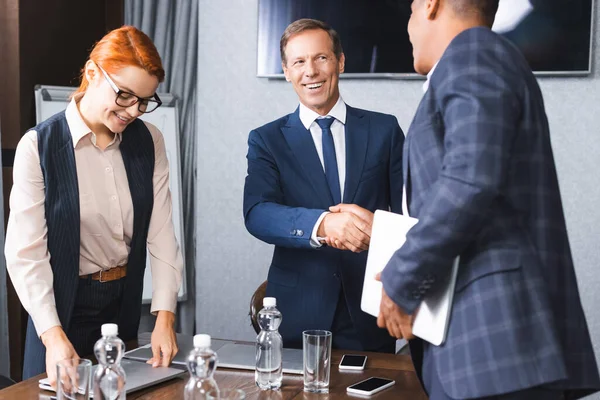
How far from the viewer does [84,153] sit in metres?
1.98

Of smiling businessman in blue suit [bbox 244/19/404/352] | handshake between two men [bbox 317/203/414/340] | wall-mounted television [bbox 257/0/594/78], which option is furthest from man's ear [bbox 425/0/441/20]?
wall-mounted television [bbox 257/0/594/78]

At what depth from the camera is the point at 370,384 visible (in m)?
1.63

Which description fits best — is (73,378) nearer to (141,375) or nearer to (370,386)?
(141,375)

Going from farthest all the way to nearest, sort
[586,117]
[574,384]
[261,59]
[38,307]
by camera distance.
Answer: [261,59]
[586,117]
[38,307]
[574,384]

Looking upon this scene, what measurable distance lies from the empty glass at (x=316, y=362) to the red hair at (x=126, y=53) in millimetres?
864

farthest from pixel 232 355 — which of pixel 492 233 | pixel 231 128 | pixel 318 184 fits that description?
pixel 231 128

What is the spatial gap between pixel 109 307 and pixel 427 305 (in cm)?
102

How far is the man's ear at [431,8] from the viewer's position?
1396mm

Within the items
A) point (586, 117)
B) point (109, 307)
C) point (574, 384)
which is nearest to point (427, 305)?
point (574, 384)

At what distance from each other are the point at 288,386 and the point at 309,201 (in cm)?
73

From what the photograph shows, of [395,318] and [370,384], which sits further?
[370,384]

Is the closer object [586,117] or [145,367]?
[145,367]

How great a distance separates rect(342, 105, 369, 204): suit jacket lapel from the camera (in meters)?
2.21

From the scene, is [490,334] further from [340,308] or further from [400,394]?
[340,308]
